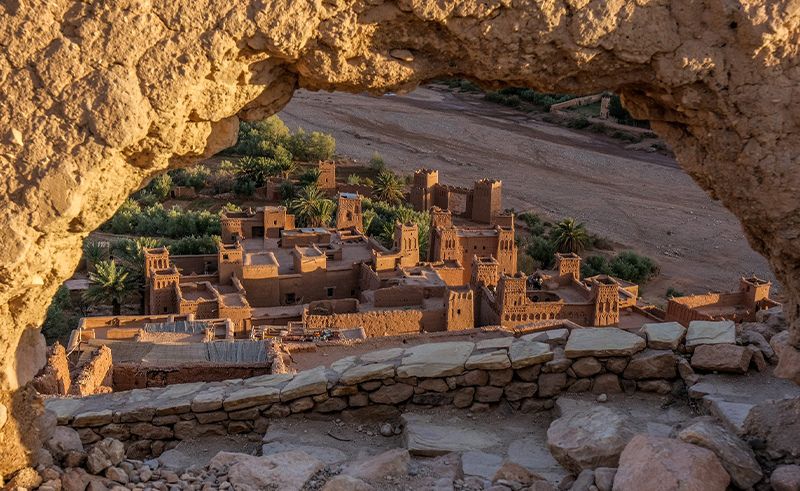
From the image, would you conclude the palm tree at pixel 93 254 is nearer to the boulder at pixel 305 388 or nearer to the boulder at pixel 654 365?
the boulder at pixel 305 388

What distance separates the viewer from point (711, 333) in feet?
21.5

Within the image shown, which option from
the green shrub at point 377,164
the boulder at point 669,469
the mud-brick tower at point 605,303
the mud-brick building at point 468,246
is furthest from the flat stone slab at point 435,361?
the green shrub at point 377,164

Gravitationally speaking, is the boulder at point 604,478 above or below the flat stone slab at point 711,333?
below

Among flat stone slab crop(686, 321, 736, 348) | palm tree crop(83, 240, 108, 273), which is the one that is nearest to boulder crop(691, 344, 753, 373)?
flat stone slab crop(686, 321, 736, 348)

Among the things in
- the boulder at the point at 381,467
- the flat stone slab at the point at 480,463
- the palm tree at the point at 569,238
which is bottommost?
the palm tree at the point at 569,238

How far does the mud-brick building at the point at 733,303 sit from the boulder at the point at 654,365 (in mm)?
16719

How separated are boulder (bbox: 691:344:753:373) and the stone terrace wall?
0.39 feet

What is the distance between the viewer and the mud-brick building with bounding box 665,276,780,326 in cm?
2248

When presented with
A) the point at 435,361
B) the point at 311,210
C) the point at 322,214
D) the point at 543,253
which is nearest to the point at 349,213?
the point at 322,214

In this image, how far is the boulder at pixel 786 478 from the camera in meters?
4.55

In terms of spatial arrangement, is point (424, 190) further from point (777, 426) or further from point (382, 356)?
point (777, 426)

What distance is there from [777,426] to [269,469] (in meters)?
3.03

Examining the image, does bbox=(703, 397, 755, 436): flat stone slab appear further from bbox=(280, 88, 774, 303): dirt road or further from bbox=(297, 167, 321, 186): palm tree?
bbox=(297, 167, 321, 186): palm tree

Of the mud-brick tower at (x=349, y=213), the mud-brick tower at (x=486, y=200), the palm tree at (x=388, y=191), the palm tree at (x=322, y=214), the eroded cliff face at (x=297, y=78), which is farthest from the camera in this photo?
the palm tree at (x=388, y=191)
